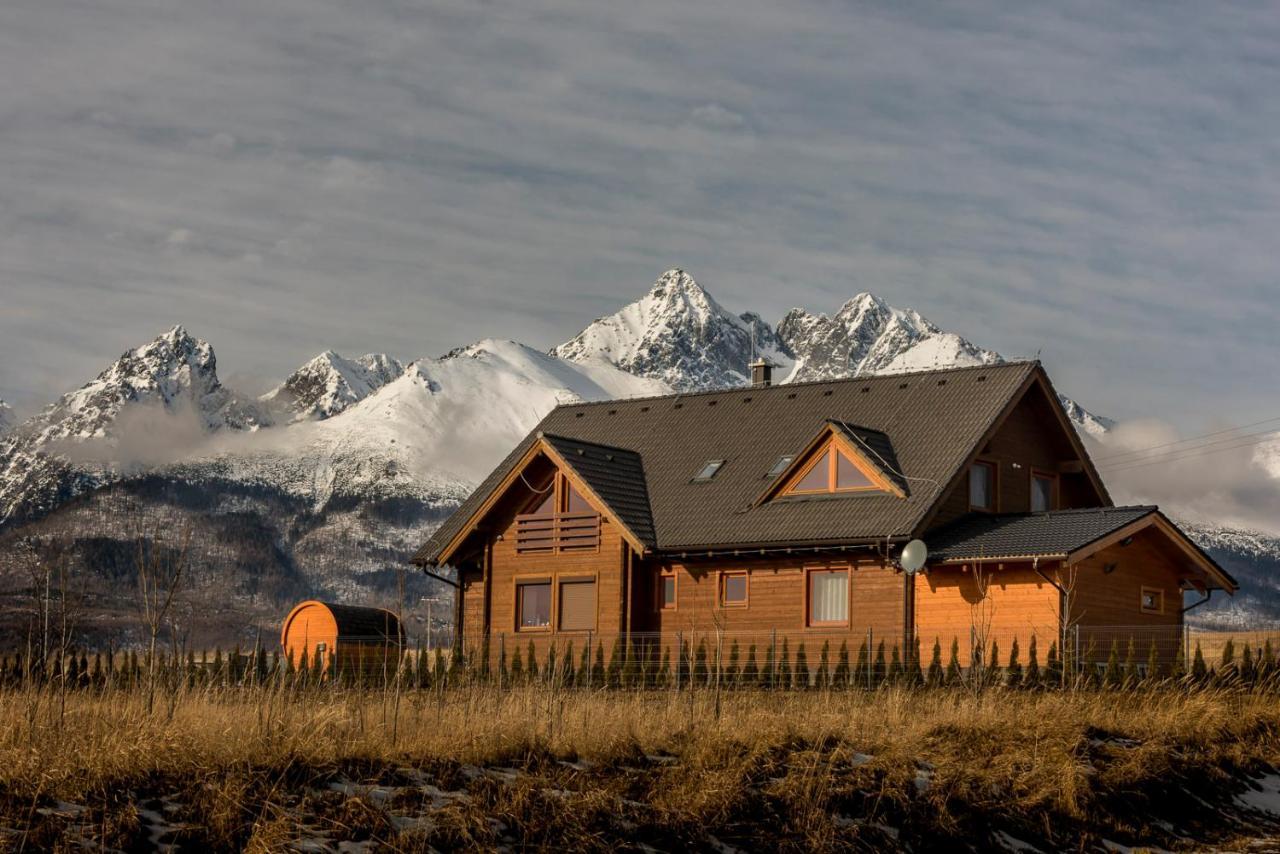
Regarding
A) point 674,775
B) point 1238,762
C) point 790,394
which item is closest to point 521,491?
point 790,394

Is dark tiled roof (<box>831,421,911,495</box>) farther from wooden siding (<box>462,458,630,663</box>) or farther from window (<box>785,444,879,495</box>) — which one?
wooden siding (<box>462,458,630,663</box>)

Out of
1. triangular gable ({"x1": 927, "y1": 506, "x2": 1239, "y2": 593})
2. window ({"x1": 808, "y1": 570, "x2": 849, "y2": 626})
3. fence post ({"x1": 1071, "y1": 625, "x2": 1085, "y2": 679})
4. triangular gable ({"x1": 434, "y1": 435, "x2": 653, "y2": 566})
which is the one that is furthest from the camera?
triangular gable ({"x1": 434, "y1": 435, "x2": 653, "y2": 566})

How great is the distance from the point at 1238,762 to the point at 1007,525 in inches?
509

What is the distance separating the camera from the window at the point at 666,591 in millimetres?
36312

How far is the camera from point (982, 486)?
35.9m

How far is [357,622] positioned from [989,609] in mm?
15609

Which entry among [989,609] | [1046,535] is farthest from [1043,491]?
[989,609]

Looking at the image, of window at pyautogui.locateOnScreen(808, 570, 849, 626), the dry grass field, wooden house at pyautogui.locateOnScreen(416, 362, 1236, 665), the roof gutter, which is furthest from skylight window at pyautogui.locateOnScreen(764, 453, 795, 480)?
the dry grass field

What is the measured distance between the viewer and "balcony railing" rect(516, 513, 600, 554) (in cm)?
3694

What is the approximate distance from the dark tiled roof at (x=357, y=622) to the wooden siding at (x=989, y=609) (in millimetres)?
12415

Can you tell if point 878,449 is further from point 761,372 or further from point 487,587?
point 761,372

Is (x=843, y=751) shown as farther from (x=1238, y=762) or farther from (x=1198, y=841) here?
(x=1238, y=762)

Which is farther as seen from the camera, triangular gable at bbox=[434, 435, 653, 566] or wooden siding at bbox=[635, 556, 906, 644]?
triangular gable at bbox=[434, 435, 653, 566]

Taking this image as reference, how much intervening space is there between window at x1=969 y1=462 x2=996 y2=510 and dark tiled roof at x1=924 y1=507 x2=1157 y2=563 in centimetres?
131
